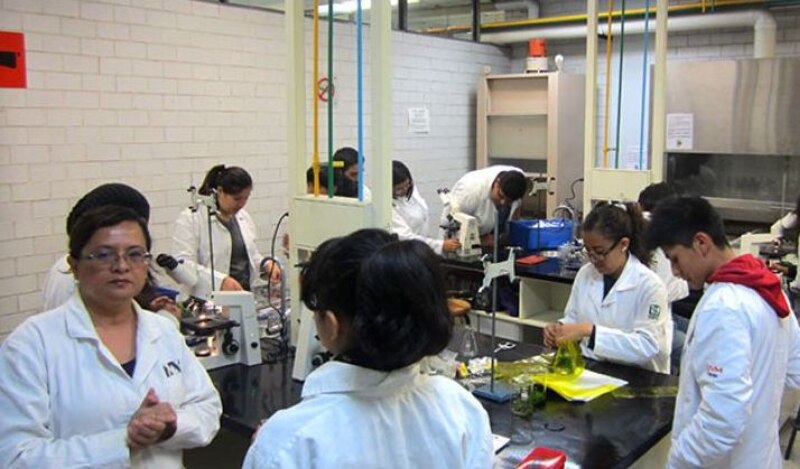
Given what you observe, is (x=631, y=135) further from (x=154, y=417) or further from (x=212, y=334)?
(x=154, y=417)

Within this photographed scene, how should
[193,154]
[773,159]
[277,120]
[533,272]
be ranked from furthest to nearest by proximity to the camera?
[773,159]
[277,120]
[193,154]
[533,272]

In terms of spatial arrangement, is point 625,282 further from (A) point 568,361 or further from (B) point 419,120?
(B) point 419,120

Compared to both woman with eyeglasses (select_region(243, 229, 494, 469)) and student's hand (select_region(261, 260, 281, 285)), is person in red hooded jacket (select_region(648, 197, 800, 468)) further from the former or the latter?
student's hand (select_region(261, 260, 281, 285))

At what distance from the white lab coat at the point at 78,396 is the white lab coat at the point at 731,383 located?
116 cm

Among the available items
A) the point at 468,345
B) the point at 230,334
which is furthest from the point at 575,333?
the point at 230,334

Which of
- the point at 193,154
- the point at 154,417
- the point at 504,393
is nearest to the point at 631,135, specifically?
the point at 193,154

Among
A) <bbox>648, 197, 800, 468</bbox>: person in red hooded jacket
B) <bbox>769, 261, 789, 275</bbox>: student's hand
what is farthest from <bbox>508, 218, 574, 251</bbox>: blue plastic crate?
<bbox>648, 197, 800, 468</bbox>: person in red hooded jacket

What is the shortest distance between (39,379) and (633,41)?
584 centimetres

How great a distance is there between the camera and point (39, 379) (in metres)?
1.60

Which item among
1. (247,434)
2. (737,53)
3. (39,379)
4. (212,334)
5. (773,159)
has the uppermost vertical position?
(737,53)

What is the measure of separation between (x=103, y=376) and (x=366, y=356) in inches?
31.9

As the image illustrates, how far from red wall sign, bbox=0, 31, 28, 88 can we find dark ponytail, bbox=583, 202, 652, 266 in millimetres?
2869

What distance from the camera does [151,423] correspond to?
162cm

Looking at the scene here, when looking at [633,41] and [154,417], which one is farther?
[633,41]
